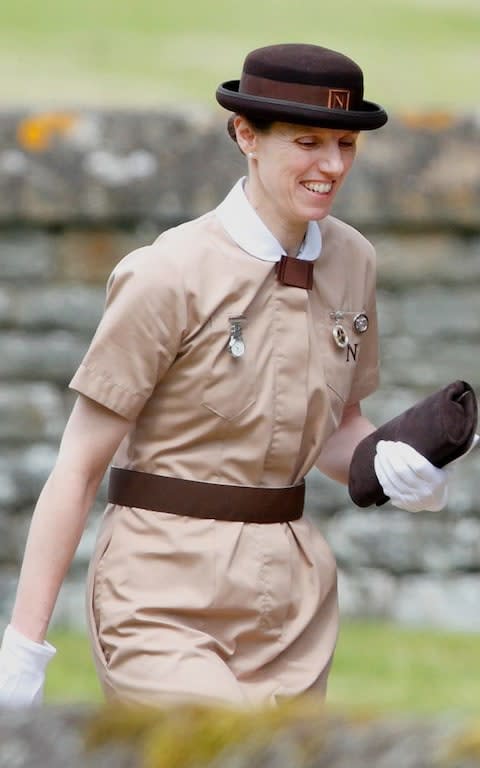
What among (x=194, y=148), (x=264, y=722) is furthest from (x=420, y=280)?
(x=264, y=722)

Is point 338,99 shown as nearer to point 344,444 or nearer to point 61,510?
point 344,444

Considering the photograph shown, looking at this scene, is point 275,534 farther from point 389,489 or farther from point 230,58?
point 230,58

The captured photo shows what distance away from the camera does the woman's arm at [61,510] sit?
327 centimetres

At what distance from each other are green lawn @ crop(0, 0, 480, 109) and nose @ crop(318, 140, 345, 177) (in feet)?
10.3

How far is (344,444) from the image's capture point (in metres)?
3.71

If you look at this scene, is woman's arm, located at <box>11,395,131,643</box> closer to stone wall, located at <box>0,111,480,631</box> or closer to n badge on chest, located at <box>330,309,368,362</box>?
n badge on chest, located at <box>330,309,368,362</box>

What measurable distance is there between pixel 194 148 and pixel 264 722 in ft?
15.3

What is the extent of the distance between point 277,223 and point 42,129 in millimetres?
2885

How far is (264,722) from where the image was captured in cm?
159

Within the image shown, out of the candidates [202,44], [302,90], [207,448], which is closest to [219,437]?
[207,448]

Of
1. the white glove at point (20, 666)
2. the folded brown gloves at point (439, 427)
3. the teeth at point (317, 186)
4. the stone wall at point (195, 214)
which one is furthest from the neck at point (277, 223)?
the stone wall at point (195, 214)

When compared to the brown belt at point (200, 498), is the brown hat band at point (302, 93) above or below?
above

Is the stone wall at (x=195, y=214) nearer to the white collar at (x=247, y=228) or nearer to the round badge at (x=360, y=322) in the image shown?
the round badge at (x=360, y=322)

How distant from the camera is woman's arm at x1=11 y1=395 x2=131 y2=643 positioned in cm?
327
